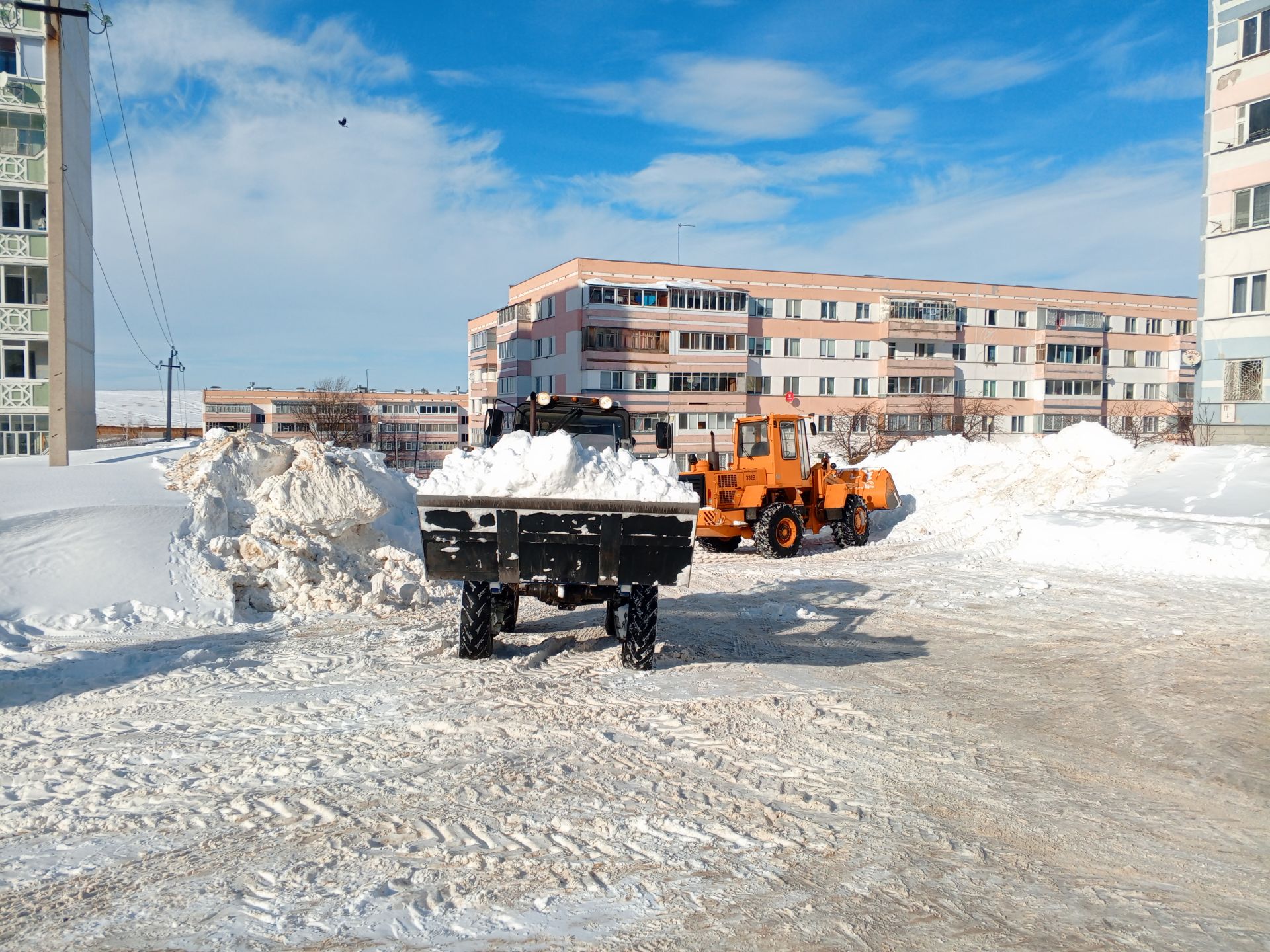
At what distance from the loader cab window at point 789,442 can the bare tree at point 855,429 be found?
100.0ft

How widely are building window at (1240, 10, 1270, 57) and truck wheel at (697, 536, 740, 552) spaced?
20.2 m

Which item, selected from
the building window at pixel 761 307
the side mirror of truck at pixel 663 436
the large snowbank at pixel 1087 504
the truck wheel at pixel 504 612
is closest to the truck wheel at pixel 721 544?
the large snowbank at pixel 1087 504

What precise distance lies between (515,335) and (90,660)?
48.7 metres

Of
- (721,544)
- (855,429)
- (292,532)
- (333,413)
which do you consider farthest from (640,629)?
(333,413)

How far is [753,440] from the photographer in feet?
63.9

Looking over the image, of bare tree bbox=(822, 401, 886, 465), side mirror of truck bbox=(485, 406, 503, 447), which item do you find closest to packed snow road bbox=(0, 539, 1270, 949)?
side mirror of truck bbox=(485, 406, 503, 447)

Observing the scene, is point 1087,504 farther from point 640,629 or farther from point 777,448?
point 640,629

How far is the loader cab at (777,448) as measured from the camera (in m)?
19.1

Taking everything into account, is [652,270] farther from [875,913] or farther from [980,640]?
[875,913]

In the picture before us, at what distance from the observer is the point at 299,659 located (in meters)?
8.45

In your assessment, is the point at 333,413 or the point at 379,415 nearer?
the point at 333,413

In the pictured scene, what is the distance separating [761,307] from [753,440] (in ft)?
125

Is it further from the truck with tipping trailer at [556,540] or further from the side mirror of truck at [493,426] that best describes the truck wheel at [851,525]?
the truck with tipping trailer at [556,540]

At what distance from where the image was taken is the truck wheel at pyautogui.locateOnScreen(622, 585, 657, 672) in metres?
8.11
